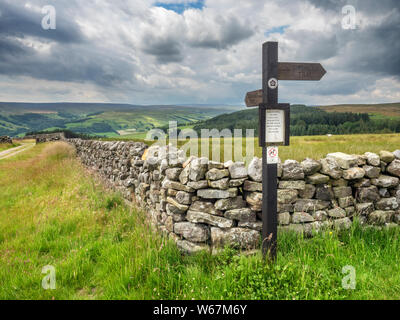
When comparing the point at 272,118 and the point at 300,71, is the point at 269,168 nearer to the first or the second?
the point at 272,118

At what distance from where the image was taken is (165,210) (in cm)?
485

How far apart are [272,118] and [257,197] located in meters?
1.42

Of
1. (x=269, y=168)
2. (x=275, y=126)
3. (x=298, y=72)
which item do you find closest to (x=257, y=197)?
(x=269, y=168)

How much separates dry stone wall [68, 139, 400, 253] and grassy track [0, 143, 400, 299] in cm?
29

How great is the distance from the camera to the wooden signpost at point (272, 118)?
3.35 meters

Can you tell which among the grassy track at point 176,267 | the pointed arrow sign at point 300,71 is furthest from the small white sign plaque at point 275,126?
the grassy track at point 176,267

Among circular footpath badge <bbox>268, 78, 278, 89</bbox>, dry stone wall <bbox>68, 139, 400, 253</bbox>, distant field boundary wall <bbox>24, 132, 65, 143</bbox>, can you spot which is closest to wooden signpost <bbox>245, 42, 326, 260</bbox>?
circular footpath badge <bbox>268, 78, 278, 89</bbox>

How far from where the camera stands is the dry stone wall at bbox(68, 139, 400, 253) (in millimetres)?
3973

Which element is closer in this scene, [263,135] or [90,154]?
[263,135]

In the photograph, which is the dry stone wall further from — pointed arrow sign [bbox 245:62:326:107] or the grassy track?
pointed arrow sign [bbox 245:62:326:107]

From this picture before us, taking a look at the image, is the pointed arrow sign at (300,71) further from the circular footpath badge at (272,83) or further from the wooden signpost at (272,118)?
the circular footpath badge at (272,83)
